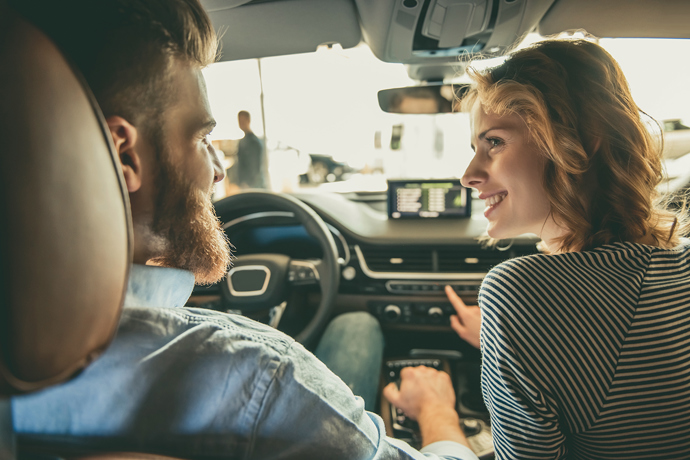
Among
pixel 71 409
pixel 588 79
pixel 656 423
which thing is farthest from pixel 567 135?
pixel 71 409

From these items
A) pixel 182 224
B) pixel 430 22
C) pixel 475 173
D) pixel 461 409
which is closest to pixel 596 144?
pixel 475 173

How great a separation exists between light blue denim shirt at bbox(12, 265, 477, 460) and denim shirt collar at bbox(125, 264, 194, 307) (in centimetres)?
2

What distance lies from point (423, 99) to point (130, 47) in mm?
1734

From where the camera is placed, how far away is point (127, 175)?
0.72m

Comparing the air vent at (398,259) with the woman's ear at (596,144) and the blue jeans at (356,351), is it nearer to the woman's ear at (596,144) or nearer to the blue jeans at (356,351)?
the blue jeans at (356,351)

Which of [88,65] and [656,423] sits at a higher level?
[88,65]

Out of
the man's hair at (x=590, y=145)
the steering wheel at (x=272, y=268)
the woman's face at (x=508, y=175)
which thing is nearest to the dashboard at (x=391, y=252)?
the steering wheel at (x=272, y=268)

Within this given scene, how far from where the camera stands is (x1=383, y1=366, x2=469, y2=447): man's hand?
48.4 inches

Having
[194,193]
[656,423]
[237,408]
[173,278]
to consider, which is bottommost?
[656,423]

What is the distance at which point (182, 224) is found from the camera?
0.83 meters

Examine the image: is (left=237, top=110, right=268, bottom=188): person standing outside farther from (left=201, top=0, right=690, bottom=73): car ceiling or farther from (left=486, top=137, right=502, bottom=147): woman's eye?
(left=486, top=137, right=502, bottom=147): woman's eye

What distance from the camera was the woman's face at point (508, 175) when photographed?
1196 mm

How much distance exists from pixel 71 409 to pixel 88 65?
543 mm

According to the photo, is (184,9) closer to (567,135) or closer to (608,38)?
(567,135)
